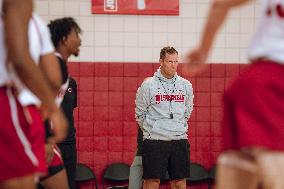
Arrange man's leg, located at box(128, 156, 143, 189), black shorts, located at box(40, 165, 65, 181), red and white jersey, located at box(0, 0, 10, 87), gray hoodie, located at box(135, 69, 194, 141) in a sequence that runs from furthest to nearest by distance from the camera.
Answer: man's leg, located at box(128, 156, 143, 189), gray hoodie, located at box(135, 69, 194, 141), black shorts, located at box(40, 165, 65, 181), red and white jersey, located at box(0, 0, 10, 87)

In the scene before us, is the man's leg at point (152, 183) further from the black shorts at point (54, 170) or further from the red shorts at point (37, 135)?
the red shorts at point (37, 135)

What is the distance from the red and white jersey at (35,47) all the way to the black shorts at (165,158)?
4596 mm

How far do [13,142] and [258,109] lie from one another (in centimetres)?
103

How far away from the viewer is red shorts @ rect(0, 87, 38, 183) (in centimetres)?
267

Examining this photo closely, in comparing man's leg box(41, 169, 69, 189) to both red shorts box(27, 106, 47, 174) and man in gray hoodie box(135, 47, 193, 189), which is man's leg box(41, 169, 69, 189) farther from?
man in gray hoodie box(135, 47, 193, 189)

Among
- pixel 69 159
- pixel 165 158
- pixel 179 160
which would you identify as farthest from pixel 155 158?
pixel 69 159

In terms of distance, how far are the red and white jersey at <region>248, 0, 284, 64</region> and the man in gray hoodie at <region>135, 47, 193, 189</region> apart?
4875 mm

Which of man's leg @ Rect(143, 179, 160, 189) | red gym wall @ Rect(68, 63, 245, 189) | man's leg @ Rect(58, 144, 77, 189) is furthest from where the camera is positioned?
red gym wall @ Rect(68, 63, 245, 189)

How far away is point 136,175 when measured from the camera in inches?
305

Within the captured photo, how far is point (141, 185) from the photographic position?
25.7 feet

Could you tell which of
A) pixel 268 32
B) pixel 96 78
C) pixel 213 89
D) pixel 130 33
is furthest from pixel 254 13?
pixel 268 32

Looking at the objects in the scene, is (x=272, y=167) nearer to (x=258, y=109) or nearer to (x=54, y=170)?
(x=258, y=109)

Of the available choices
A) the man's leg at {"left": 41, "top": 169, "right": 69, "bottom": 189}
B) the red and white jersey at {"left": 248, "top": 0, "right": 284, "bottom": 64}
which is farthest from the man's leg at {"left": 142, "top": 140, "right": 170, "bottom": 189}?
the red and white jersey at {"left": 248, "top": 0, "right": 284, "bottom": 64}

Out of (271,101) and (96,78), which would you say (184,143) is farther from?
(271,101)
